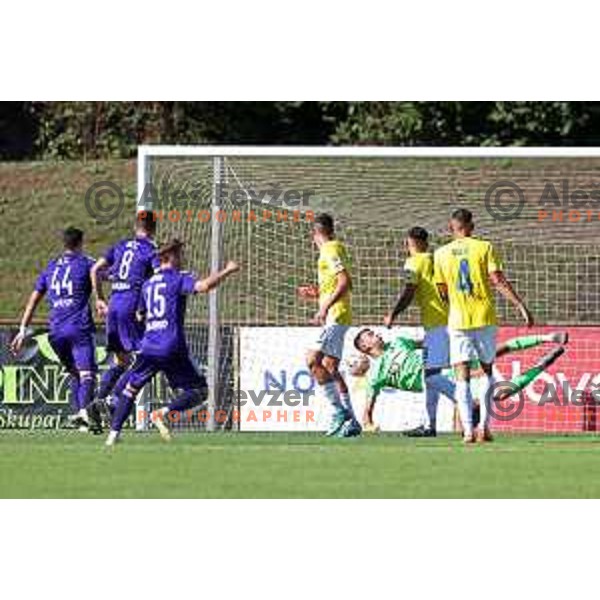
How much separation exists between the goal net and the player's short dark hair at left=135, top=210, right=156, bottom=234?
4.65 feet

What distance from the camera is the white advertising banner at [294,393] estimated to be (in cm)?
2370

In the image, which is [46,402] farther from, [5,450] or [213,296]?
[5,450]

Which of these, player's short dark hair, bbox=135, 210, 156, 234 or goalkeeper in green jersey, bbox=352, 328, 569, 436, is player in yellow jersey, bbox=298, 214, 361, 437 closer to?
player's short dark hair, bbox=135, 210, 156, 234

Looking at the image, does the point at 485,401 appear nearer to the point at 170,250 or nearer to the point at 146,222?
the point at 170,250

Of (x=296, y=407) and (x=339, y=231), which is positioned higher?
(x=339, y=231)

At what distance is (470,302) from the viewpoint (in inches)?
819

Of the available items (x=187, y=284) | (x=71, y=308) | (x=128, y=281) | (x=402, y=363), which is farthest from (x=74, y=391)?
(x=187, y=284)

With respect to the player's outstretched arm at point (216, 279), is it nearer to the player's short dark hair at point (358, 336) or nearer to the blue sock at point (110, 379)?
the blue sock at point (110, 379)

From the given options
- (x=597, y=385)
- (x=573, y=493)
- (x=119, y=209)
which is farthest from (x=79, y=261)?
(x=119, y=209)

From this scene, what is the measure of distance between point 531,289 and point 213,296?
474 cm

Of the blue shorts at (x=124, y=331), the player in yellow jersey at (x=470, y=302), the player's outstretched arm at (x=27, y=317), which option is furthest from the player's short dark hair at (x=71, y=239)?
the player in yellow jersey at (x=470, y=302)

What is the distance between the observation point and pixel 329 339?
21469 millimetres

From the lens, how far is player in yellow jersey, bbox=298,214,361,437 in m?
21.4

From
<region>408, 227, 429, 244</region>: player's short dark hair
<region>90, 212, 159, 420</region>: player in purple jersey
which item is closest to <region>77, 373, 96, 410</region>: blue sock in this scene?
<region>90, 212, 159, 420</region>: player in purple jersey
